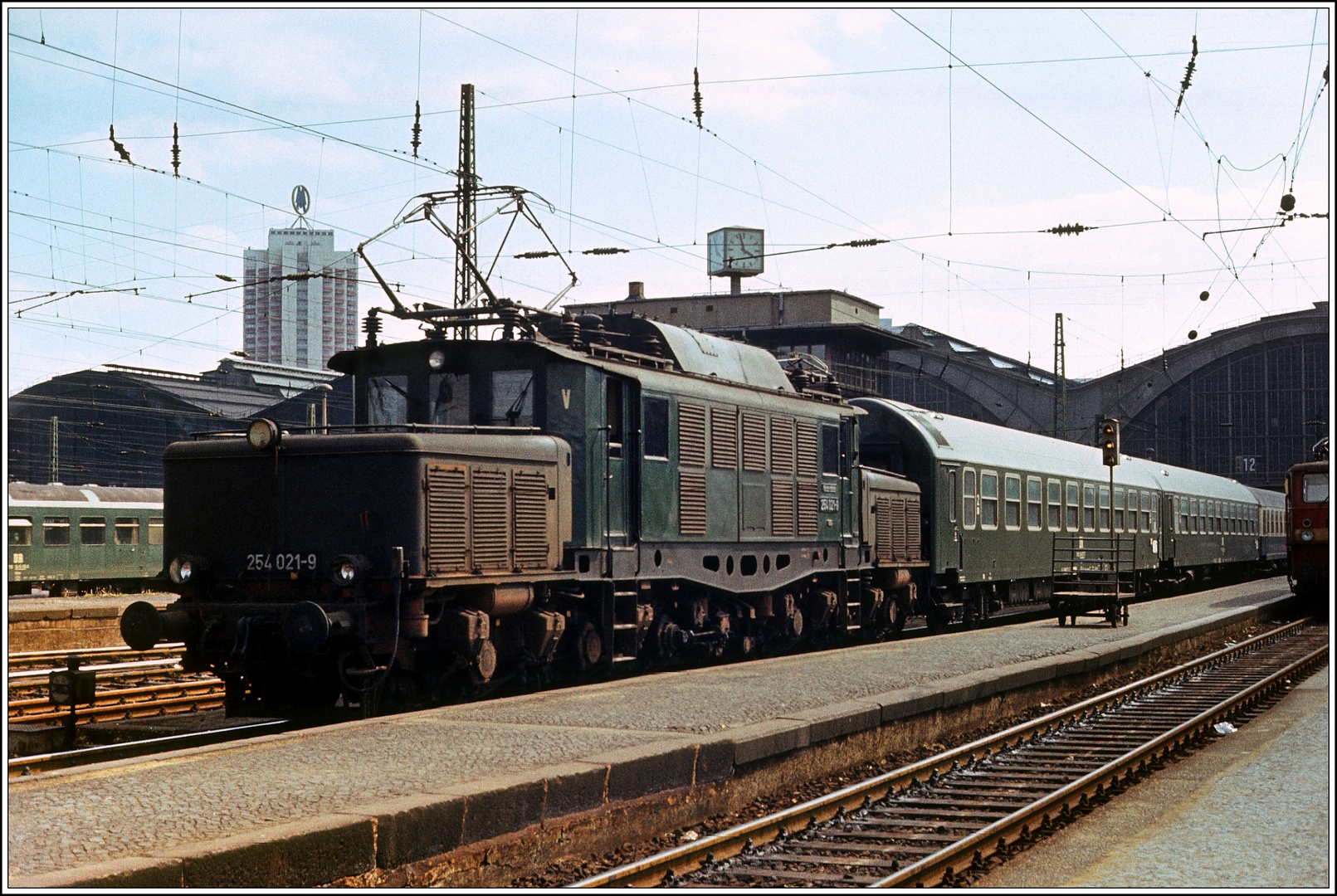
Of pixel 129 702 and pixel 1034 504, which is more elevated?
pixel 1034 504

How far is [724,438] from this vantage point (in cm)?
1719

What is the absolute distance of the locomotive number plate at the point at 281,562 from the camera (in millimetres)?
12297

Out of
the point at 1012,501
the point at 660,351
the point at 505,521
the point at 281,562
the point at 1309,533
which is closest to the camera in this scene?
the point at 281,562

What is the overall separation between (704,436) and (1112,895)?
9914 millimetres

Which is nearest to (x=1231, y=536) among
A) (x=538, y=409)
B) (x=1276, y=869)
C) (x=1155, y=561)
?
(x=1155, y=561)

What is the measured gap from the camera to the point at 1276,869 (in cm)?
819

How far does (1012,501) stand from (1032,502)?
156 cm

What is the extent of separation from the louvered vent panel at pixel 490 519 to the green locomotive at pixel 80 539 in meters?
25.9

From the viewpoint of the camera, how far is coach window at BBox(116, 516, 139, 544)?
38438 millimetres

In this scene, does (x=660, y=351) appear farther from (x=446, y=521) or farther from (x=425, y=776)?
(x=425, y=776)

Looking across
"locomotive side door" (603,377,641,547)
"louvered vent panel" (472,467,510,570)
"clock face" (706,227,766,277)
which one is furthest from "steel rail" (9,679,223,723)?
"clock face" (706,227,766,277)

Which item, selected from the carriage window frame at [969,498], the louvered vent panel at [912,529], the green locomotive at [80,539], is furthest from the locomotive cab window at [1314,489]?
the green locomotive at [80,539]

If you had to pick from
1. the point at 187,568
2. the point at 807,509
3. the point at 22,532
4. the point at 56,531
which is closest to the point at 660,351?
the point at 807,509

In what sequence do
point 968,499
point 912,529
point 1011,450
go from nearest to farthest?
point 912,529 → point 968,499 → point 1011,450
